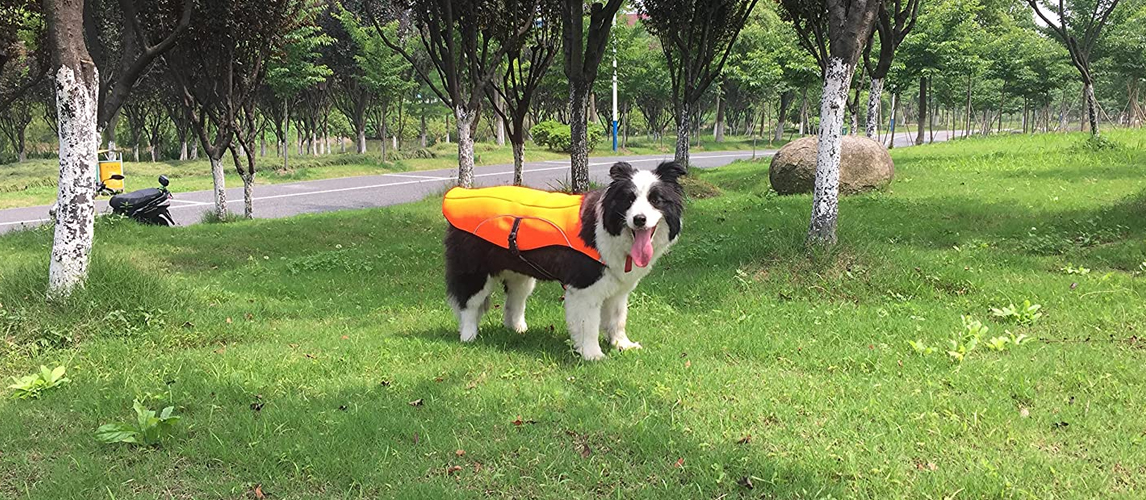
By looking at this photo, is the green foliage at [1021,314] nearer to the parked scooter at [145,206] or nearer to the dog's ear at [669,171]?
the dog's ear at [669,171]

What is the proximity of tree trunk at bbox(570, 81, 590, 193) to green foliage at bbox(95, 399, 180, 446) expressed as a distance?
8657 millimetres

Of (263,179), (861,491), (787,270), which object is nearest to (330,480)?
(861,491)

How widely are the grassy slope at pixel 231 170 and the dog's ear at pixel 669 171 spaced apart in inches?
810

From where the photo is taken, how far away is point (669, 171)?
4.51 meters

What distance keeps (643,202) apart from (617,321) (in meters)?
1.23

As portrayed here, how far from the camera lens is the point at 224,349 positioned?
5258mm

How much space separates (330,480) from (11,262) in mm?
7827

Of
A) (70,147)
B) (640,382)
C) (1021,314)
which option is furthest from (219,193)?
(1021,314)

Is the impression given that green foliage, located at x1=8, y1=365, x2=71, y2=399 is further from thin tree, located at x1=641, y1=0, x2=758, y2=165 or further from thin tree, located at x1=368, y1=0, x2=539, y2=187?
Answer: thin tree, located at x1=641, y1=0, x2=758, y2=165

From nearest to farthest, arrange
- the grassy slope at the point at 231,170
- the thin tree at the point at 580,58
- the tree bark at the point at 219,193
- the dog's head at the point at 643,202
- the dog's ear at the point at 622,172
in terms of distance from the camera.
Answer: the dog's head at the point at 643,202, the dog's ear at the point at 622,172, the thin tree at the point at 580,58, the tree bark at the point at 219,193, the grassy slope at the point at 231,170

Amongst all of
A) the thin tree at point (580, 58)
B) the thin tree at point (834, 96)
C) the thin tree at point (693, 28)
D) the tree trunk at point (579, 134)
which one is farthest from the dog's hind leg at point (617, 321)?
the thin tree at point (693, 28)

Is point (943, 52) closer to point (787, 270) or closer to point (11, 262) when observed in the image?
point (787, 270)

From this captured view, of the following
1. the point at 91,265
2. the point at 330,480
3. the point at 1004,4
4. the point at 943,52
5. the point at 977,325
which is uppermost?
the point at 1004,4

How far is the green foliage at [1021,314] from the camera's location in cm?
521
